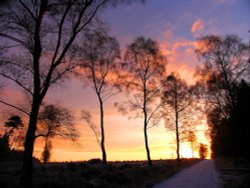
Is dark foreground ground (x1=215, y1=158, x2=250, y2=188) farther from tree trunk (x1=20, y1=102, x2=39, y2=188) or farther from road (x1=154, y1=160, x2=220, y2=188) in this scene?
tree trunk (x1=20, y1=102, x2=39, y2=188)

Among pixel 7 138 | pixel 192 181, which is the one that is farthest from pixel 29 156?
pixel 7 138

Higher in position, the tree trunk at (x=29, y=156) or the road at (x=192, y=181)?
the tree trunk at (x=29, y=156)

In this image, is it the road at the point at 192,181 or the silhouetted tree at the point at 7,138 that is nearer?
the road at the point at 192,181

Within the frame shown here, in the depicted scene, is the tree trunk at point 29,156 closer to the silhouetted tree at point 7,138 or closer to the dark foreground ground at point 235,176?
the dark foreground ground at point 235,176

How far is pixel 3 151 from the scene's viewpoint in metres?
52.2

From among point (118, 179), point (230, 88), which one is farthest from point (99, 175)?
point (230, 88)

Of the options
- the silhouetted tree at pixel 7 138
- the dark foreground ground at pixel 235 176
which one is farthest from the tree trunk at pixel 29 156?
the silhouetted tree at pixel 7 138

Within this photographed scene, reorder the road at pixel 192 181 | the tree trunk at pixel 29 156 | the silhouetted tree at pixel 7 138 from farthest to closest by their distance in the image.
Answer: the silhouetted tree at pixel 7 138
the road at pixel 192 181
the tree trunk at pixel 29 156

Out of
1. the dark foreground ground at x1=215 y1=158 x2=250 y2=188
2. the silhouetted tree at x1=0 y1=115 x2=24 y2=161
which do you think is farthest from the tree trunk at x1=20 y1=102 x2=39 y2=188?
the silhouetted tree at x1=0 y1=115 x2=24 y2=161

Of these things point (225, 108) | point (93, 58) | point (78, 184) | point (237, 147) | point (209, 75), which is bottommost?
point (78, 184)

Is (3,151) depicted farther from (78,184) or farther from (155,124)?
(78,184)

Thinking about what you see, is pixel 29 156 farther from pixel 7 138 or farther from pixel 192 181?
pixel 7 138

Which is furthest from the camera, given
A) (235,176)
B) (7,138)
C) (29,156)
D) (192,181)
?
(7,138)

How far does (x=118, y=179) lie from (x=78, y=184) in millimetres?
3718
